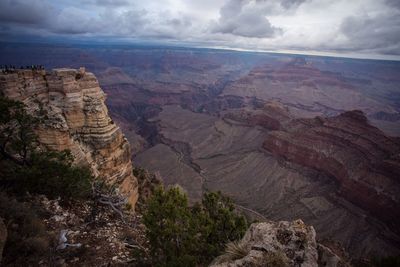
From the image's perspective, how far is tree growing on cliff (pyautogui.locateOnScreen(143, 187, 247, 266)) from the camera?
9.42 metres

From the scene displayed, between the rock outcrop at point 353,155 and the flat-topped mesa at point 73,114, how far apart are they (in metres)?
40.4

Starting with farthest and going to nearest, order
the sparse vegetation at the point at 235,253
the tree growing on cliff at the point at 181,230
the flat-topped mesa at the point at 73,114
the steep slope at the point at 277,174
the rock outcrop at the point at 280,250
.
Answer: the steep slope at the point at 277,174
the flat-topped mesa at the point at 73,114
the tree growing on cliff at the point at 181,230
the sparse vegetation at the point at 235,253
the rock outcrop at the point at 280,250

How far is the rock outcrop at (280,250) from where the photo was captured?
19.5 feet

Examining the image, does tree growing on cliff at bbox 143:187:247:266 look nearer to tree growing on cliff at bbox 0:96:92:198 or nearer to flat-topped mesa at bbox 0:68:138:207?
tree growing on cliff at bbox 0:96:92:198

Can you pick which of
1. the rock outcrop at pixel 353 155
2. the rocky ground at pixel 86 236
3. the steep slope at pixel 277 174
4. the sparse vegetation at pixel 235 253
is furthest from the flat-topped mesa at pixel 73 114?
the rock outcrop at pixel 353 155

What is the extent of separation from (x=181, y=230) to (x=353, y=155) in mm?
56458

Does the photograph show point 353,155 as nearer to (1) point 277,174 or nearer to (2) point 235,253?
(1) point 277,174

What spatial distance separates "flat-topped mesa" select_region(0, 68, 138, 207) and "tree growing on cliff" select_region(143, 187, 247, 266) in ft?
48.7

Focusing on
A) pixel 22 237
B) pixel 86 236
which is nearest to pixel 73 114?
pixel 86 236

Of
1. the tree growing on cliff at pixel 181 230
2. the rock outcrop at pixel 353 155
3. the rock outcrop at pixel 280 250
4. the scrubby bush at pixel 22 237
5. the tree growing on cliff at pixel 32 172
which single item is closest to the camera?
the rock outcrop at pixel 280 250

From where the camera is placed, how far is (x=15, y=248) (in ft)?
27.2

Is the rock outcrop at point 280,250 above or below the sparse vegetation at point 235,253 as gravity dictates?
above

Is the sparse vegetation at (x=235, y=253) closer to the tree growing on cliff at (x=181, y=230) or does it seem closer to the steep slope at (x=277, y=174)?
the tree growing on cliff at (x=181, y=230)

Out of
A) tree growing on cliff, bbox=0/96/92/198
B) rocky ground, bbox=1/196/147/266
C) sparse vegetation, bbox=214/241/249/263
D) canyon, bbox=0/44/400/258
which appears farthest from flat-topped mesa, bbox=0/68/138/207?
sparse vegetation, bbox=214/241/249/263
